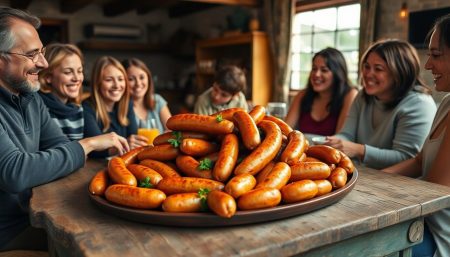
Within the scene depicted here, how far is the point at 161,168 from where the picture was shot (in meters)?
1.18

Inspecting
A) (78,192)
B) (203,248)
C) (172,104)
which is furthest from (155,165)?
(172,104)

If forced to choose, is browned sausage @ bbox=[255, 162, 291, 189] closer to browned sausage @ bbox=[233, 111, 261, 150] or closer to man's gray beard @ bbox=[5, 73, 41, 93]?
browned sausage @ bbox=[233, 111, 261, 150]

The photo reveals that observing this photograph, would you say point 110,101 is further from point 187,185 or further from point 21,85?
point 187,185

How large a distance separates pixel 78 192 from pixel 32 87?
0.51 meters

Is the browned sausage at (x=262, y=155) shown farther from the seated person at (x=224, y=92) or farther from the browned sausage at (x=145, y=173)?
the seated person at (x=224, y=92)

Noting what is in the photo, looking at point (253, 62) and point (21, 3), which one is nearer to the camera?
point (253, 62)

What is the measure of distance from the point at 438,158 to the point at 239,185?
86cm

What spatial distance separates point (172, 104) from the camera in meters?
7.47

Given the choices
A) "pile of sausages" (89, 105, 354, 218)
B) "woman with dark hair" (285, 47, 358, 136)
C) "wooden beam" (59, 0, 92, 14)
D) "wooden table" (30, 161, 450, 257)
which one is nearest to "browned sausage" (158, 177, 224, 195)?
"pile of sausages" (89, 105, 354, 218)

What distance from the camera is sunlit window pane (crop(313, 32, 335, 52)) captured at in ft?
16.5

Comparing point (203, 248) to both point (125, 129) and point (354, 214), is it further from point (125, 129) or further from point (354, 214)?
point (125, 129)

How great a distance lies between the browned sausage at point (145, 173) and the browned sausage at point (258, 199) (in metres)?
0.26

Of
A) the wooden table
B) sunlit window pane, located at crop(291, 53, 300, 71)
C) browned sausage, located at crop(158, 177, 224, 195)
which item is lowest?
the wooden table

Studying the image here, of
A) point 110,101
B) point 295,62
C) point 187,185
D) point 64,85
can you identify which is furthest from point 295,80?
point 187,185
